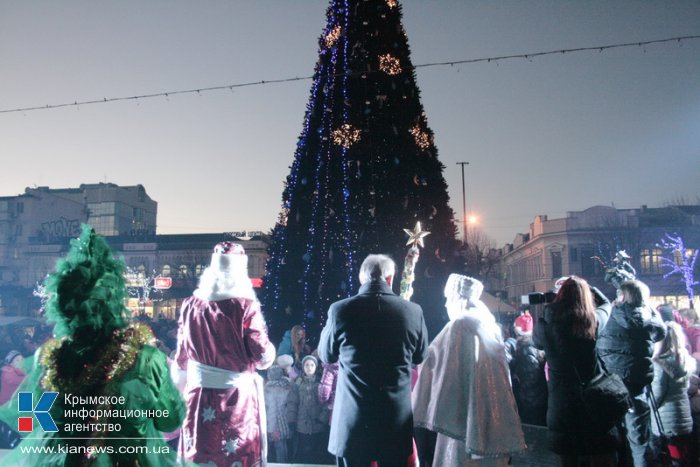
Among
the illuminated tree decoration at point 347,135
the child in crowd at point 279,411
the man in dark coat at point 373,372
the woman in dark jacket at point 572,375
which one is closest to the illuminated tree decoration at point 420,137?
the illuminated tree decoration at point 347,135

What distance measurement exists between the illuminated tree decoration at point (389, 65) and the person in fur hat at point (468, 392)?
6.07 metres

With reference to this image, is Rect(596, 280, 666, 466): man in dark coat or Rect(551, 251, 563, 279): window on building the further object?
Rect(551, 251, 563, 279): window on building

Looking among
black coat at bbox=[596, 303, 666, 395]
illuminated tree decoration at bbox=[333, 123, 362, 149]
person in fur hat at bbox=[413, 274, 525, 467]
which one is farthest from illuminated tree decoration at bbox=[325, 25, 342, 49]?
black coat at bbox=[596, 303, 666, 395]

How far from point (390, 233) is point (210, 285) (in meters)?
5.64

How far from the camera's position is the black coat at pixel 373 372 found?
3.75 metres

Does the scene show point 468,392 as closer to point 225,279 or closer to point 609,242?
point 225,279

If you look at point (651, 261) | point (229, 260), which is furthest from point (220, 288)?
point (651, 261)

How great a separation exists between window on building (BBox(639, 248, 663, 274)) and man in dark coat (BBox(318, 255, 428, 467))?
4725cm

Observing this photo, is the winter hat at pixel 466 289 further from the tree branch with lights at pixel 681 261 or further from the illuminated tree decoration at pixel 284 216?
the tree branch with lights at pixel 681 261

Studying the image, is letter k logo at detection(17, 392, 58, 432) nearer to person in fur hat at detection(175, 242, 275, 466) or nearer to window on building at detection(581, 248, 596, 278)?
person in fur hat at detection(175, 242, 275, 466)

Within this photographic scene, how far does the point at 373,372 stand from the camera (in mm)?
3812

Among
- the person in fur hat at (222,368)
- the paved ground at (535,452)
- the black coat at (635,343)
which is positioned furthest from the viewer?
the black coat at (635,343)

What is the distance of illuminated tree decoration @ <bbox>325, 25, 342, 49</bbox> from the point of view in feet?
33.2

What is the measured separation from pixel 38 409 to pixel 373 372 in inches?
83.9
